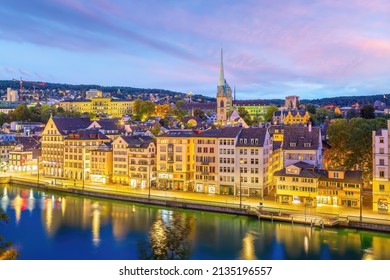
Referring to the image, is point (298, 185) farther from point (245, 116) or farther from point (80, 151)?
point (245, 116)

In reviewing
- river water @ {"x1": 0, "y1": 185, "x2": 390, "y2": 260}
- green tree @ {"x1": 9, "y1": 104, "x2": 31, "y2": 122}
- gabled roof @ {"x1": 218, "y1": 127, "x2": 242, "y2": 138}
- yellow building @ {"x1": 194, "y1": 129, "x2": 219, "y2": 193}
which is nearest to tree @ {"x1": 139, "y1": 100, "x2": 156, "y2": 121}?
green tree @ {"x1": 9, "y1": 104, "x2": 31, "y2": 122}

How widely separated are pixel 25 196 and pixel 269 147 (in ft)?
73.9

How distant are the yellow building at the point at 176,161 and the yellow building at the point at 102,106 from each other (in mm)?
84535

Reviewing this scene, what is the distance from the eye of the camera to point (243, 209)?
3269cm

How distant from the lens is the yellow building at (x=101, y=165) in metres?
47.5

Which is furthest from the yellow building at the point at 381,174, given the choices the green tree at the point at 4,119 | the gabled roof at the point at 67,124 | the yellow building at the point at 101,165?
the green tree at the point at 4,119

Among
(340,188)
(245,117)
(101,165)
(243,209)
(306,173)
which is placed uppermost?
(245,117)

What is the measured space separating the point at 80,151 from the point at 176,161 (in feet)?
46.2

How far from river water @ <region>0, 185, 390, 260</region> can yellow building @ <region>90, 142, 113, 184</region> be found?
11408 millimetres

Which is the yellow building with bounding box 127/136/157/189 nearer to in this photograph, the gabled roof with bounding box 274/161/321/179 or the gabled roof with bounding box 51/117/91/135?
the gabled roof with bounding box 274/161/321/179

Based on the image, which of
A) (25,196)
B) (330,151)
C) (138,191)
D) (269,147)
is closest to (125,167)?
(138,191)

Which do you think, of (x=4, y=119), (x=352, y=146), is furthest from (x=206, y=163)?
(x=4, y=119)

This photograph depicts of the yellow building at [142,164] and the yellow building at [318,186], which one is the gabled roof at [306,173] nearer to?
the yellow building at [318,186]
